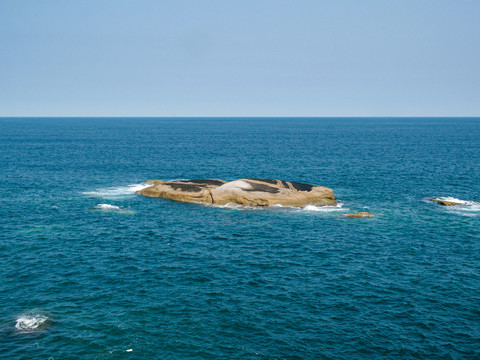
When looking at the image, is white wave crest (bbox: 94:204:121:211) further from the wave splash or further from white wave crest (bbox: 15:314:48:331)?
white wave crest (bbox: 15:314:48:331)

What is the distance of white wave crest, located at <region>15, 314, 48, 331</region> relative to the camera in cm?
3169

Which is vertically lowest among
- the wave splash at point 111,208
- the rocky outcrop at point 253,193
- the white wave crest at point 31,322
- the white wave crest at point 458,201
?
the white wave crest at point 31,322

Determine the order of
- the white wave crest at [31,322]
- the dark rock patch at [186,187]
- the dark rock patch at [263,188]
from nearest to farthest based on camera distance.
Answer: the white wave crest at [31,322] → the dark rock patch at [263,188] → the dark rock patch at [186,187]

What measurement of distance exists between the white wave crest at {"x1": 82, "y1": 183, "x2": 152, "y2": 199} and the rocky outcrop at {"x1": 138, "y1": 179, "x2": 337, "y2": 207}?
860 centimetres

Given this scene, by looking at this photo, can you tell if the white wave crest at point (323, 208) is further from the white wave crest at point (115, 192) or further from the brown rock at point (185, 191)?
the white wave crest at point (115, 192)

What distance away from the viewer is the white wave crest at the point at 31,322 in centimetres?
3169

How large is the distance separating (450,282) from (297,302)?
15554 mm

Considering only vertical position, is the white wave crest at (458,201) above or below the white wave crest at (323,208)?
above

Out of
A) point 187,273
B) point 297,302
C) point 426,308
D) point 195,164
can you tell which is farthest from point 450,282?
point 195,164

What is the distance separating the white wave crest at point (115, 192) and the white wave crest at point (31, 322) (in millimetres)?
42180

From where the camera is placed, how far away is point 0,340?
30016mm

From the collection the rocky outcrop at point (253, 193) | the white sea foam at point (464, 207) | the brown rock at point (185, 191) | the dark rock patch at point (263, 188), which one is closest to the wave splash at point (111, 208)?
the brown rock at point (185, 191)

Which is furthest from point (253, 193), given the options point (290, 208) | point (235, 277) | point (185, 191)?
point (235, 277)

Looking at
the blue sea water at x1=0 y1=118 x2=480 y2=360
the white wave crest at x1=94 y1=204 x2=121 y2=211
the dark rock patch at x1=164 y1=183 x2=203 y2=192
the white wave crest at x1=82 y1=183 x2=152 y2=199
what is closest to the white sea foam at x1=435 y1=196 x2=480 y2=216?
the blue sea water at x1=0 y1=118 x2=480 y2=360
